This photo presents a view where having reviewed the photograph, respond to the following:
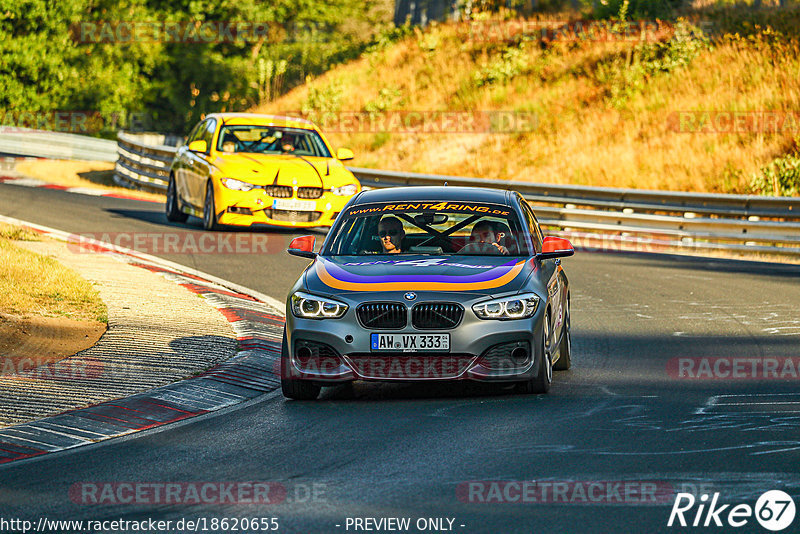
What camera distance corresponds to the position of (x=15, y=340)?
1120cm

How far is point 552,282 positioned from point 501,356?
1.20 meters

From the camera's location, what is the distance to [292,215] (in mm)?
19875

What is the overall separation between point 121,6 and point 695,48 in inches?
1049

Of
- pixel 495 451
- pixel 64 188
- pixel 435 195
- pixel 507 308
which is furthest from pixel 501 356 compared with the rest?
pixel 64 188

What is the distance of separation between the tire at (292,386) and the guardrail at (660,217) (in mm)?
13402

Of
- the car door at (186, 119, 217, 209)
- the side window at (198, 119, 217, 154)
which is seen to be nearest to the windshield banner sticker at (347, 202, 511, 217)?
the car door at (186, 119, 217, 209)

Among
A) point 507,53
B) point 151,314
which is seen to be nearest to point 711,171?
point 507,53

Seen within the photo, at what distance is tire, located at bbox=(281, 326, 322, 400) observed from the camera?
9430mm

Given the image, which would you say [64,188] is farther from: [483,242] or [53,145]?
[483,242]

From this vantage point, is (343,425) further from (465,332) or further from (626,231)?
(626,231)

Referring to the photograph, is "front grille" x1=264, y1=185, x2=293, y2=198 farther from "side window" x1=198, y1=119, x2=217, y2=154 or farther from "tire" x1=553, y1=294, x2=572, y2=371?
"tire" x1=553, y1=294, x2=572, y2=371

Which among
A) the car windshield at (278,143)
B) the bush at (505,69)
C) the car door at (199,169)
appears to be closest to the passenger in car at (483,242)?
the car door at (199,169)

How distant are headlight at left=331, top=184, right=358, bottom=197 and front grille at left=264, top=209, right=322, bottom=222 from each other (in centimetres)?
41

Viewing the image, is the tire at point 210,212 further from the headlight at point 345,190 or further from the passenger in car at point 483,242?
the passenger in car at point 483,242
